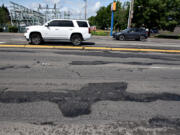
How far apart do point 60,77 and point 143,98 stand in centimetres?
268

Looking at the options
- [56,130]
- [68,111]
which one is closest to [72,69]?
[68,111]

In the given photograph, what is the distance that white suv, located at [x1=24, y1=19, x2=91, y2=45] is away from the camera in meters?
10.7

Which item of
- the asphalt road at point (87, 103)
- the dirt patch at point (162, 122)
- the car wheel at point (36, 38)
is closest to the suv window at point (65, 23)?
the car wheel at point (36, 38)

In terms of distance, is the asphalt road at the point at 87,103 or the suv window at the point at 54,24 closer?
the asphalt road at the point at 87,103

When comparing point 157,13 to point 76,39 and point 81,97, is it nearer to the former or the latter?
point 76,39

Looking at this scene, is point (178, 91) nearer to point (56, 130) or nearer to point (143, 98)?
point (143, 98)

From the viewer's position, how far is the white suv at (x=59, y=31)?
420 inches

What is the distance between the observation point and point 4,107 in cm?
297

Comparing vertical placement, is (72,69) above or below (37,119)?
above

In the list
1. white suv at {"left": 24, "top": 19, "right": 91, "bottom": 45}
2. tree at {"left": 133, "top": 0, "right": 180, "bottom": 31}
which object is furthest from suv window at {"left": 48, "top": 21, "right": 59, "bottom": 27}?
tree at {"left": 133, "top": 0, "right": 180, "bottom": 31}

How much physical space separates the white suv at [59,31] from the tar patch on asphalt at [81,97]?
7.98 meters

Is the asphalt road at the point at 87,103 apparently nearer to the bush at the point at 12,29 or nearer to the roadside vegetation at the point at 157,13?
the bush at the point at 12,29

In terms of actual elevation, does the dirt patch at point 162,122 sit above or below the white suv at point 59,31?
below

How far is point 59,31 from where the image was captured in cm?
1090
